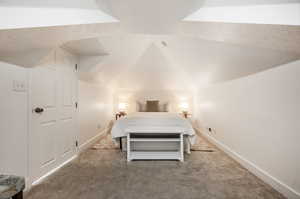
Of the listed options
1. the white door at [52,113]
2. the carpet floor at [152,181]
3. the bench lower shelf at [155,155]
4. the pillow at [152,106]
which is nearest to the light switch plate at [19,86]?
the white door at [52,113]

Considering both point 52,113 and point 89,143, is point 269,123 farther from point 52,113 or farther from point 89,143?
point 89,143

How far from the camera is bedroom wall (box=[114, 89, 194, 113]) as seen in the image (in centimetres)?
523

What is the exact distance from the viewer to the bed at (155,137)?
8.24 feet

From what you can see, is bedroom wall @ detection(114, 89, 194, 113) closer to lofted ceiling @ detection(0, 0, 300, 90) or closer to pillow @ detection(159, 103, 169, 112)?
pillow @ detection(159, 103, 169, 112)

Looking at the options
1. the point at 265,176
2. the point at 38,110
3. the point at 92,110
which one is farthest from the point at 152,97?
the point at 265,176

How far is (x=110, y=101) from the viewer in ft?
16.3

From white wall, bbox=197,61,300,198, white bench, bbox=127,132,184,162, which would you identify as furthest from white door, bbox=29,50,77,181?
white wall, bbox=197,61,300,198

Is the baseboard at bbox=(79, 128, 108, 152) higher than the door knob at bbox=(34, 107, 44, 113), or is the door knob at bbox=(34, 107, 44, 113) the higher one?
the door knob at bbox=(34, 107, 44, 113)

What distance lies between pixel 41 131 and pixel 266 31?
8.55ft

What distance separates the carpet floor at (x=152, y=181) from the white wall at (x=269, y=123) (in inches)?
7.9

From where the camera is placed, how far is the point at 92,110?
3461 mm

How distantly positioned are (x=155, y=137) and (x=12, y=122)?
6.46ft

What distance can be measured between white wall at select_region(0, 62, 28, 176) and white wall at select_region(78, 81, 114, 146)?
1187mm

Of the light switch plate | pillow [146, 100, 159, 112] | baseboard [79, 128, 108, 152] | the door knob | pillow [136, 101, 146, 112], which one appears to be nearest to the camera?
the light switch plate
